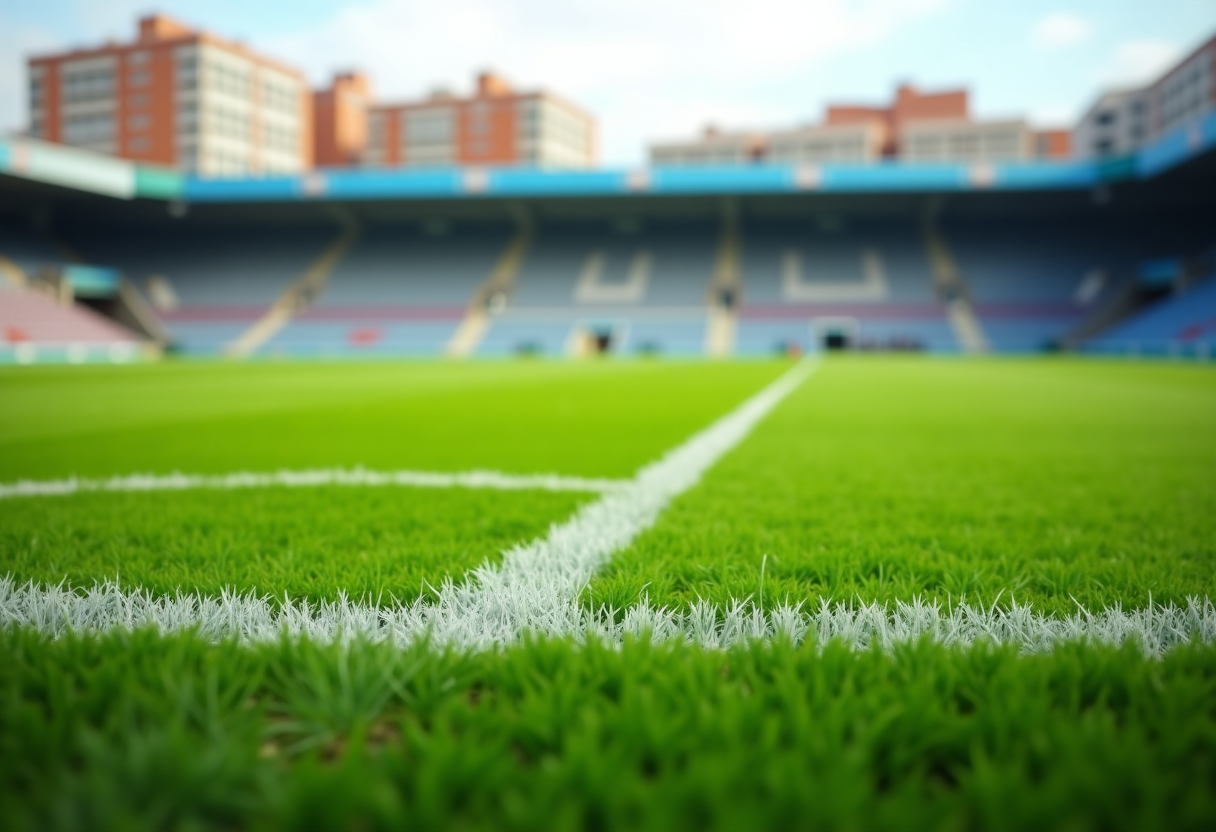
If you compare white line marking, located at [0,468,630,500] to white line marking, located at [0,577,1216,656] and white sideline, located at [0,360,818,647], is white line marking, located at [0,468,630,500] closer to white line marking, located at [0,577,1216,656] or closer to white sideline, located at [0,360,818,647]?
white sideline, located at [0,360,818,647]

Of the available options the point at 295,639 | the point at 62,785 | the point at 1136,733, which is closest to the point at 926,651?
the point at 1136,733

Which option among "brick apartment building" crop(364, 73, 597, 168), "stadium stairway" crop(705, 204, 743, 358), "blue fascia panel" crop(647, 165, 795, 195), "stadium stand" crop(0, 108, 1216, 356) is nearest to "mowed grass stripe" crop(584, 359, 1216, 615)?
"stadium stairway" crop(705, 204, 743, 358)

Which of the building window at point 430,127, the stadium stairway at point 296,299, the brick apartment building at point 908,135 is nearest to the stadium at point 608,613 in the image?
the stadium stairway at point 296,299

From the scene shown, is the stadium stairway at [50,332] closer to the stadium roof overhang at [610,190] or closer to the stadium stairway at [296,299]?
the stadium stairway at [296,299]

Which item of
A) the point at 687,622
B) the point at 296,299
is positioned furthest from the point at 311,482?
the point at 296,299

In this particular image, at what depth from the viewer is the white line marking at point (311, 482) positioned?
3494mm

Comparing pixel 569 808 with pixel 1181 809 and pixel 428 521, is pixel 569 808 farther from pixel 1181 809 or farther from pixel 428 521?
pixel 428 521

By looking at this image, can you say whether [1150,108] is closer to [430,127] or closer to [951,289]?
[951,289]

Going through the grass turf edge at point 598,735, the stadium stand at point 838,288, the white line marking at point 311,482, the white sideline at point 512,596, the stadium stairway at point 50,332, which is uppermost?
the stadium stand at point 838,288

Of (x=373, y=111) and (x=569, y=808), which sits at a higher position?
(x=373, y=111)

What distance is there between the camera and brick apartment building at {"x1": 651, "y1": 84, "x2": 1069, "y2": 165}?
74938 mm

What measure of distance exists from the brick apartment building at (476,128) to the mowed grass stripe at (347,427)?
250 ft

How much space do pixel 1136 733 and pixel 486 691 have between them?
0.87 meters

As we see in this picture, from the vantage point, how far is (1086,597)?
181 centimetres
